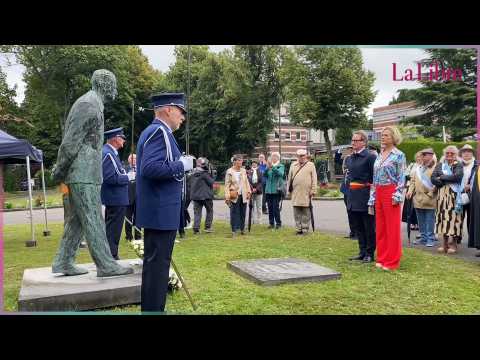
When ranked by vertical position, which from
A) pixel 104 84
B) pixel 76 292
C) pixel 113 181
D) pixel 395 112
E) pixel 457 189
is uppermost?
pixel 395 112

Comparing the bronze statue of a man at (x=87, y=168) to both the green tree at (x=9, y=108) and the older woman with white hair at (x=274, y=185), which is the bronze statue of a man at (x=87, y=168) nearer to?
the older woman with white hair at (x=274, y=185)

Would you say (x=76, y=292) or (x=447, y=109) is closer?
(x=76, y=292)

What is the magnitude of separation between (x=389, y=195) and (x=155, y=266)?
3822 millimetres

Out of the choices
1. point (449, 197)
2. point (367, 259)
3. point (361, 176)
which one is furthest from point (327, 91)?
point (367, 259)

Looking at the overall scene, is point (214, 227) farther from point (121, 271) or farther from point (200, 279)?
point (121, 271)

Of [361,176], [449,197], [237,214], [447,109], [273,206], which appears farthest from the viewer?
[447,109]

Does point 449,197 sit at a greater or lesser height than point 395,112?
lesser

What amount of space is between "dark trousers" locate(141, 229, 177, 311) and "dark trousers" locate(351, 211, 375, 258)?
4068 mm

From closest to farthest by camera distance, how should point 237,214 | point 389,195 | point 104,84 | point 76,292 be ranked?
point 76,292, point 104,84, point 389,195, point 237,214

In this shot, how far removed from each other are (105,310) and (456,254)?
6.12m

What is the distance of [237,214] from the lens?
32.7ft

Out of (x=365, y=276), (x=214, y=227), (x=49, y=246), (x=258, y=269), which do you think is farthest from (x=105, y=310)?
(x=214, y=227)

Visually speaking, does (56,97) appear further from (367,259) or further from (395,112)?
(395,112)

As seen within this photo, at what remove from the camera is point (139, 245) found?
18.4 ft
